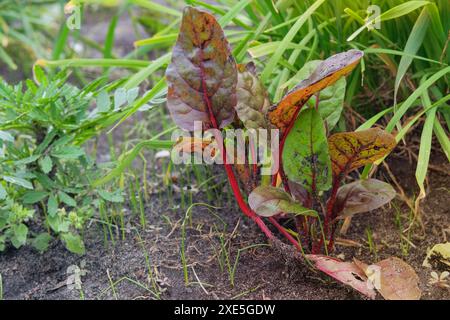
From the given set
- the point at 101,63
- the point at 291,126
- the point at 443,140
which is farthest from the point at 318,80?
the point at 101,63

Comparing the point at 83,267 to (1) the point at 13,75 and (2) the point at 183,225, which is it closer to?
(2) the point at 183,225

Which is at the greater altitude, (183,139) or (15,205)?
(183,139)

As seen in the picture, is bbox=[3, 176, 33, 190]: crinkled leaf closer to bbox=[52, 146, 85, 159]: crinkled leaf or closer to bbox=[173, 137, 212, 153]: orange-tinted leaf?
bbox=[52, 146, 85, 159]: crinkled leaf

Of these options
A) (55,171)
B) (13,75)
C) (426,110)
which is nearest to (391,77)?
(426,110)

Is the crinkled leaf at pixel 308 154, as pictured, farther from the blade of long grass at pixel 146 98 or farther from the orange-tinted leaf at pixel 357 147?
the blade of long grass at pixel 146 98

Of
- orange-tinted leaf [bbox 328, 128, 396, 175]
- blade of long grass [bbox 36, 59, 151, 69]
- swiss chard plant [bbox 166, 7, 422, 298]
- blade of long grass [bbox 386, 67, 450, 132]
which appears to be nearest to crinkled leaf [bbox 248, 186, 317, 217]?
swiss chard plant [bbox 166, 7, 422, 298]

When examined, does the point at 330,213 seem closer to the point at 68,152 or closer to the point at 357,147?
the point at 357,147
